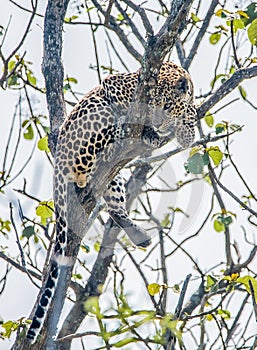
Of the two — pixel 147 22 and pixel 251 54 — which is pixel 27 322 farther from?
pixel 251 54

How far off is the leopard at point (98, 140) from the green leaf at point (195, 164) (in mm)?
483

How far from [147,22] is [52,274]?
1.73 meters

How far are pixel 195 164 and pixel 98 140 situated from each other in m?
0.78

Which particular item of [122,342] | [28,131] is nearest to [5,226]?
[28,131]

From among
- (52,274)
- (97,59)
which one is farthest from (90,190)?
(97,59)

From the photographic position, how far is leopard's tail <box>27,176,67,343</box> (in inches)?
206

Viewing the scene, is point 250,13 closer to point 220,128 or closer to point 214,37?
point 220,128

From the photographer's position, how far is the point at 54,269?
18.1ft

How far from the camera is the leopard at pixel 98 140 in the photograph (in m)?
5.65

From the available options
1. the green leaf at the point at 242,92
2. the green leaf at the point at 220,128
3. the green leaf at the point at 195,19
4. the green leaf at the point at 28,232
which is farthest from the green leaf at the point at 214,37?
the green leaf at the point at 28,232

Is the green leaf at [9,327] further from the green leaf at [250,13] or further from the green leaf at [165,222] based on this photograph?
the green leaf at [250,13]

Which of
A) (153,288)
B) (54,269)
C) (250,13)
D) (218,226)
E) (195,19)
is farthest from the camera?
(195,19)

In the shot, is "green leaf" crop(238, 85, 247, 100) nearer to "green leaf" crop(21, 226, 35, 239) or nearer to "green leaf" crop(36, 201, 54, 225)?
"green leaf" crop(36, 201, 54, 225)

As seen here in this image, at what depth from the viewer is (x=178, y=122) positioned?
23.1 ft
